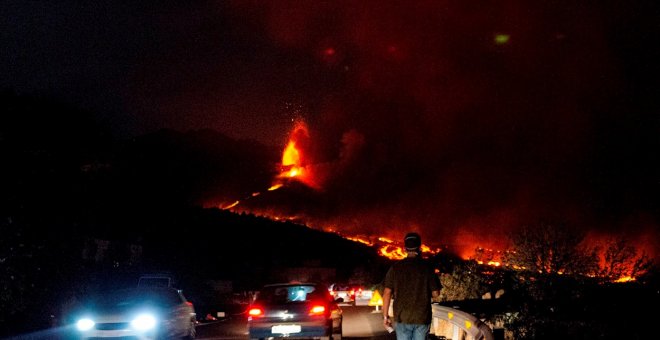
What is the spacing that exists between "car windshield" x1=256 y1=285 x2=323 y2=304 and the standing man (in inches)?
287

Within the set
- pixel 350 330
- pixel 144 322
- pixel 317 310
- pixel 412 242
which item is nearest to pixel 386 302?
pixel 412 242

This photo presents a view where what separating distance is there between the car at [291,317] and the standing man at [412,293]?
23.0 feet

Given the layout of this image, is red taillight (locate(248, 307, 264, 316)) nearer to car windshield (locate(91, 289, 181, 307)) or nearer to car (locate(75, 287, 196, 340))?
car (locate(75, 287, 196, 340))

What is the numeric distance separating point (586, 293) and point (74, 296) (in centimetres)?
1853

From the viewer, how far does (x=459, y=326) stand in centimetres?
1441

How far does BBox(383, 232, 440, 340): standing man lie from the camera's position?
817cm

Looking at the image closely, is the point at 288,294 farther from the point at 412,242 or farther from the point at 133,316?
the point at 412,242

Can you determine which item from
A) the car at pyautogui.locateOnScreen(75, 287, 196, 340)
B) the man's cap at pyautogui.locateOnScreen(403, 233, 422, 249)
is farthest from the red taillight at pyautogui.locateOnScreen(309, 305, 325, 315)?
the man's cap at pyautogui.locateOnScreen(403, 233, 422, 249)

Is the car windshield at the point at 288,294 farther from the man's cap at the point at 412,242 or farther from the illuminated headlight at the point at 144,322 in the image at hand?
the man's cap at the point at 412,242

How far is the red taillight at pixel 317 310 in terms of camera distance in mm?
15180

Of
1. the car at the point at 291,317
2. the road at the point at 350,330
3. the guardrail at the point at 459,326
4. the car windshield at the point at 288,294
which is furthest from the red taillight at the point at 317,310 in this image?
the road at the point at 350,330

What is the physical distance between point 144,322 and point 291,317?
3186 millimetres

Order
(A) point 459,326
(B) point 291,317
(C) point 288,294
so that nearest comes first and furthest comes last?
(A) point 459,326, (B) point 291,317, (C) point 288,294

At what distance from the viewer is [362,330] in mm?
21078
